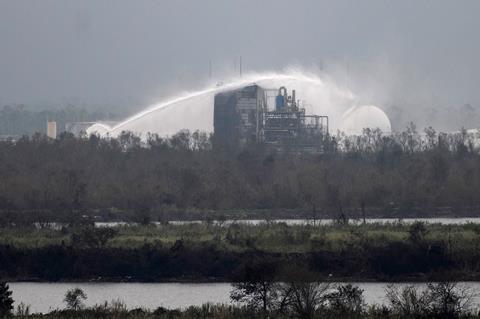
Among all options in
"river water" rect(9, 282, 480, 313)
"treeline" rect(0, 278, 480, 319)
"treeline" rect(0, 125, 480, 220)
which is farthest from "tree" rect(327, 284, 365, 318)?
"treeline" rect(0, 125, 480, 220)

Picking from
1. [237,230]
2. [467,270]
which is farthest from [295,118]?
[467,270]

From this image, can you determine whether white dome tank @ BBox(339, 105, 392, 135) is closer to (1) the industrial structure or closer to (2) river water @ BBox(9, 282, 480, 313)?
(1) the industrial structure

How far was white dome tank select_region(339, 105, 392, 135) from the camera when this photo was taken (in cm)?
19200

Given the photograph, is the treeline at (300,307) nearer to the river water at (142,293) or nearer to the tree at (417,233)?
the river water at (142,293)

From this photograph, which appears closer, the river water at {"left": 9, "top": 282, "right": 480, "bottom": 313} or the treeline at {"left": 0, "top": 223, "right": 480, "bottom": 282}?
the river water at {"left": 9, "top": 282, "right": 480, "bottom": 313}

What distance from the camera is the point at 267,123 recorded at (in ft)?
485

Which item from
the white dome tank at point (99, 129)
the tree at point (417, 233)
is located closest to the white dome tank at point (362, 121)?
the white dome tank at point (99, 129)

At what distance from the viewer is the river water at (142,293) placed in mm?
63906

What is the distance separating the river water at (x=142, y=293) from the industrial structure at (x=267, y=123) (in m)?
74.2

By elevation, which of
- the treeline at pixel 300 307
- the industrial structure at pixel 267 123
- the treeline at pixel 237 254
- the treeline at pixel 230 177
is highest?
the industrial structure at pixel 267 123

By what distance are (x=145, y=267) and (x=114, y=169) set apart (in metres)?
59.7

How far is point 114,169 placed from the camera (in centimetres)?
13512

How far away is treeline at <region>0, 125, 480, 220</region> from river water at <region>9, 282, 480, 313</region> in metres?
25.3

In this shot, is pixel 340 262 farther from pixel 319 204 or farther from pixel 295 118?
pixel 295 118
